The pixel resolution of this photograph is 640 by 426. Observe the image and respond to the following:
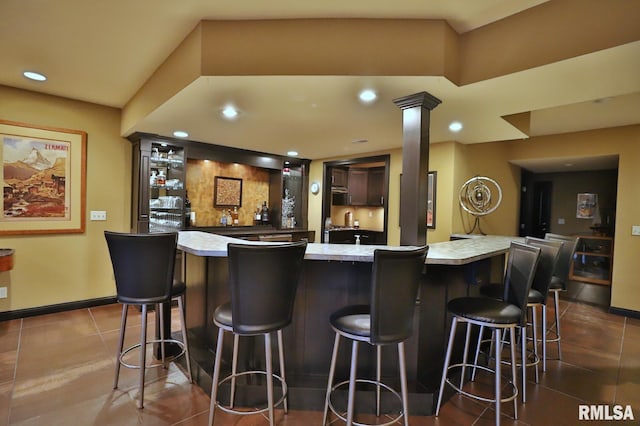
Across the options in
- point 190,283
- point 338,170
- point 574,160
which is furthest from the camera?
point 338,170

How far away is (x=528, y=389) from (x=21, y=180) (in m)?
5.28

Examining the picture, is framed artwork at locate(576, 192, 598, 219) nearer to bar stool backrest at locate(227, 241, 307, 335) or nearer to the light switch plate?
bar stool backrest at locate(227, 241, 307, 335)

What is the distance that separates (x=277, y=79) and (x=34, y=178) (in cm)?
331

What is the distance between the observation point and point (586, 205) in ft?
22.8

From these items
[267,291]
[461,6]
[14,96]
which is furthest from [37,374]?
[461,6]

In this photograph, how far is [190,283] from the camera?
2643mm

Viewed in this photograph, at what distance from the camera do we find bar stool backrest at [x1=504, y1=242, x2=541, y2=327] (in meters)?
1.97

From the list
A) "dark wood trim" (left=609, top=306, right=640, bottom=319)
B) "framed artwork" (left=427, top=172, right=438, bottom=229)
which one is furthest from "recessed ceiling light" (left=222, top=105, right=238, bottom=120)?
"dark wood trim" (left=609, top=306, right=640, bottom=319)

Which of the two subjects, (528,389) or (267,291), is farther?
(528,389)

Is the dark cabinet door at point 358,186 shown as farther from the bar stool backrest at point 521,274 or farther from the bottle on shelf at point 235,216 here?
the bar stool backrest at point 521,274

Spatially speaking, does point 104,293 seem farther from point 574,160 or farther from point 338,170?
point 574,160

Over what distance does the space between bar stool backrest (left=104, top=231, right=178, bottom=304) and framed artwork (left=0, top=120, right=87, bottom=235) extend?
2.49 m

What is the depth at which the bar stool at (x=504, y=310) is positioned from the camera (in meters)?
1.89

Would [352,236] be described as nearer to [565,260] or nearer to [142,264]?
[565,260]
